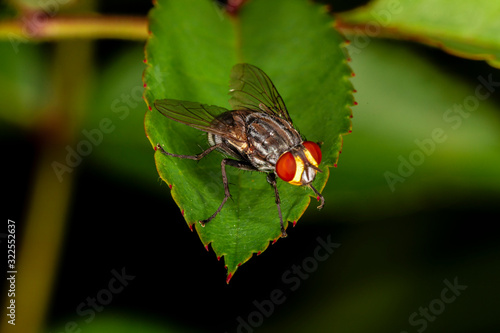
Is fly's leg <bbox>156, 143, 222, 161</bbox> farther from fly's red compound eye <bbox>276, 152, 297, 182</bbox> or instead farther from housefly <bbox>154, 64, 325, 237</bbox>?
fly's red compound eye <bbox>276, 152, 297, 182</bbox>

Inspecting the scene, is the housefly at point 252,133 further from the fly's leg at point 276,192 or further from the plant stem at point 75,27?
the plant stem at point 75,27

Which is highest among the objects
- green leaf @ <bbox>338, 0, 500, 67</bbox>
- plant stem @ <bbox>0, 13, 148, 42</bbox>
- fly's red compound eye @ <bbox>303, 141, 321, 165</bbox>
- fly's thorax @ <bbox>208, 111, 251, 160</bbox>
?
green leaf @ <bbox>338, 0, 500, 67</bbox>

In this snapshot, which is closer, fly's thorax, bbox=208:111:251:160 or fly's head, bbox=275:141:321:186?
fly's head, bbox=275:141:321:186

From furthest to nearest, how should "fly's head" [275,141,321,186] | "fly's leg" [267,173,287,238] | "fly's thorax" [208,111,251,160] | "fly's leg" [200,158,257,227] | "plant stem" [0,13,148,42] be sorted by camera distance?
"plant stem" [0,13,148,42], "fly's thorax" [208,111,251,160], "fly's head" [275,141,321,186], "fly's leg" [200,158,257,227], "fly's leg" [267,173,287,238]

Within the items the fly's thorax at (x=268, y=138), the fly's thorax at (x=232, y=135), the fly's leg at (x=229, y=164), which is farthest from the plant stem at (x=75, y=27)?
the fly's leg at (x=229, y=164)

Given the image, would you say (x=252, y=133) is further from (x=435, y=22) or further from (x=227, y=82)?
(x=435, y=22)

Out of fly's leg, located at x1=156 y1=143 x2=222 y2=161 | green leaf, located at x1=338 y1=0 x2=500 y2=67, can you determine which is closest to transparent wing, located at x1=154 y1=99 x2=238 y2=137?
fly's leg, located at x1=156 y1=143 x2=222 y2=161

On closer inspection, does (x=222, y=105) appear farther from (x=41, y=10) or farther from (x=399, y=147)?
(x=41, y=10)
